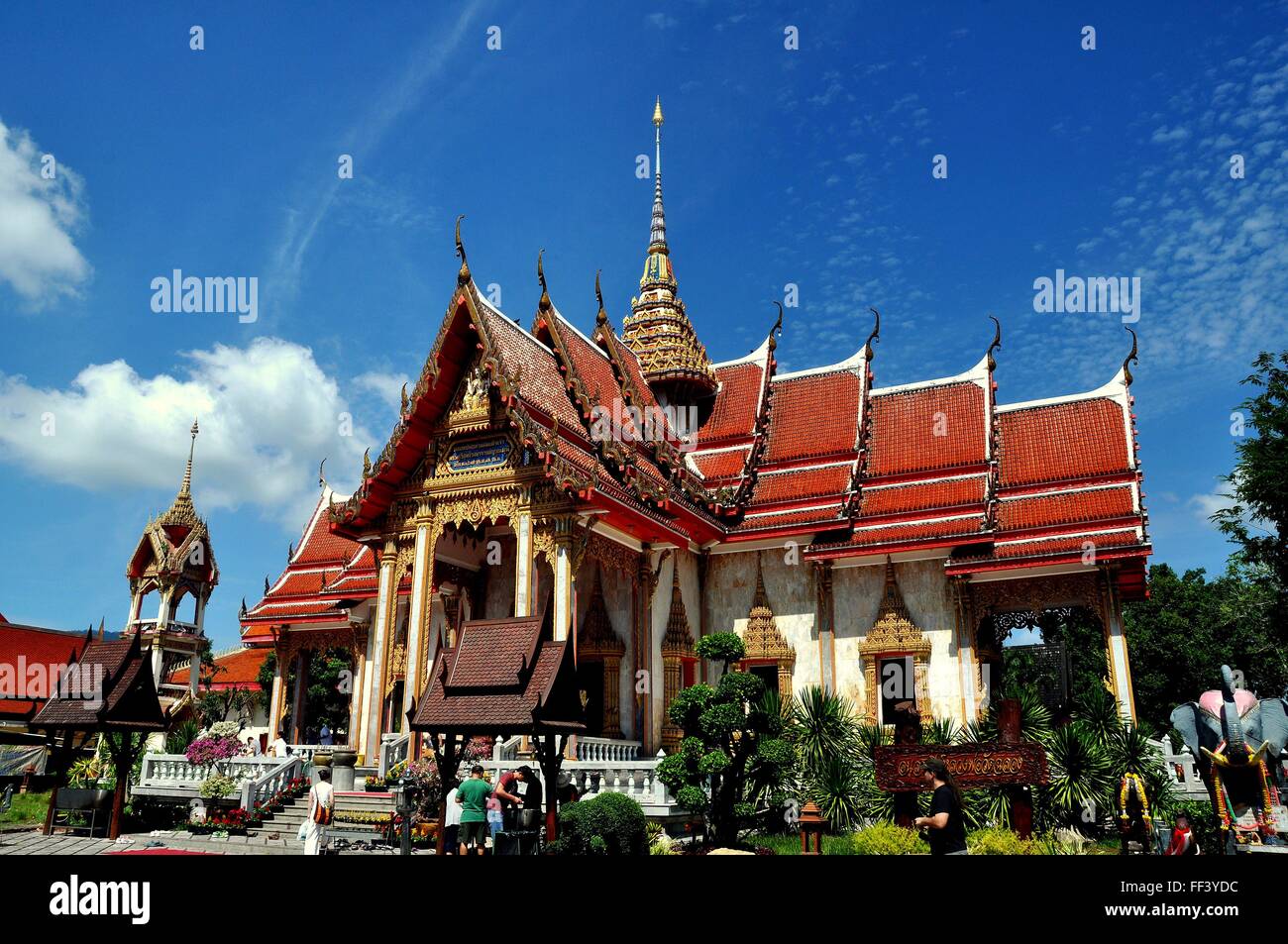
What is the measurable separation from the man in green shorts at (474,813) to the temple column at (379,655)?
6.90 meters

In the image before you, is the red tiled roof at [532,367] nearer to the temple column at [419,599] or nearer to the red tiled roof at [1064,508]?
the temple column at [419,599]

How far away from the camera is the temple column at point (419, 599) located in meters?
15.7

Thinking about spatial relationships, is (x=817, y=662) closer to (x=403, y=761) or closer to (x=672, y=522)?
(x=672, y=522)

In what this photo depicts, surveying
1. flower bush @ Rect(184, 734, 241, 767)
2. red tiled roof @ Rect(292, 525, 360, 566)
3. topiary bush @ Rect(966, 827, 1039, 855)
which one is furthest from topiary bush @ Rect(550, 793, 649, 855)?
red tiled roof @ Rect(292, 525, 360, 566)

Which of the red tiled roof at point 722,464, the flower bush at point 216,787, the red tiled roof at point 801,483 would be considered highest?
the red tiled roof at point 722,464

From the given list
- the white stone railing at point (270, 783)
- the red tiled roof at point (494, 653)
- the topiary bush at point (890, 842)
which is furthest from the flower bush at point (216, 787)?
the topiary bush at point (890, 842)

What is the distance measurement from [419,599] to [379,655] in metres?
1.09

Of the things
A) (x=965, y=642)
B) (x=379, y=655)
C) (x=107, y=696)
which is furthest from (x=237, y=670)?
(x=965, y=642)

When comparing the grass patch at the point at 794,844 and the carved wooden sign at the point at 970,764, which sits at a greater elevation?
the carved wooden sign at the point at 970,764

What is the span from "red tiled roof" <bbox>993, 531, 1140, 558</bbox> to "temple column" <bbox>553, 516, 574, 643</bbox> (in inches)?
292

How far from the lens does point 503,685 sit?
347 inches

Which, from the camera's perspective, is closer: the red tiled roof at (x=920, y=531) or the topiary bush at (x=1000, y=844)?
the topiary bush at (x=1000, y=844)
